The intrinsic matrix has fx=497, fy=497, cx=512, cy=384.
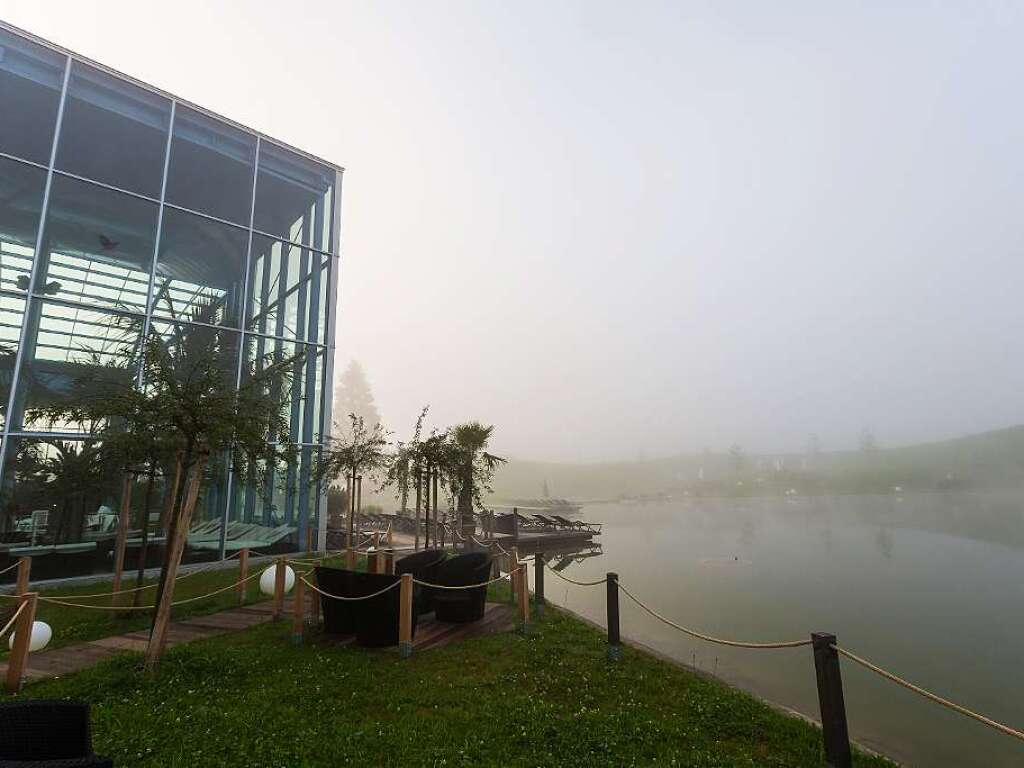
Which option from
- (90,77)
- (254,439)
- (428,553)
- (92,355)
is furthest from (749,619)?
(90,77)

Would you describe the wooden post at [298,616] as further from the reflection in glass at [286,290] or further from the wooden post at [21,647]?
the reflection in glass at [286,290]

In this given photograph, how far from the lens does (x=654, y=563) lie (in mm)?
19688

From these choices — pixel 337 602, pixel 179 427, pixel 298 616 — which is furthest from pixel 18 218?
pixel 337 602

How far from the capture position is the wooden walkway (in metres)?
6.18

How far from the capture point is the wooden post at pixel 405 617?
254 inches

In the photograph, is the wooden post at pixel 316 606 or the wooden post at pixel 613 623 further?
the wooden post at pixel 316 606

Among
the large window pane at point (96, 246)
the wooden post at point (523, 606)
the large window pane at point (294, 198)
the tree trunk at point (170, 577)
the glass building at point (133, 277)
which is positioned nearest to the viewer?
the tree trunk at point (170, 577)

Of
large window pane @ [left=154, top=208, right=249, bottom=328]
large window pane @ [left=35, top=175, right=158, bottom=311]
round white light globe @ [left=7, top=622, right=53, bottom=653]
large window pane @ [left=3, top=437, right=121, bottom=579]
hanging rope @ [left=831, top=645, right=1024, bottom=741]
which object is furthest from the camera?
large window pane @ [left=154, top=208, right=249, bottom=328]

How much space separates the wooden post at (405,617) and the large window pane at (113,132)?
13.8 meters

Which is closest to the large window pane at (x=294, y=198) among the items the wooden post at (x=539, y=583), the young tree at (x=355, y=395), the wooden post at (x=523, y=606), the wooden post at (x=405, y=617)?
the wooden post at (x=539, y=583)

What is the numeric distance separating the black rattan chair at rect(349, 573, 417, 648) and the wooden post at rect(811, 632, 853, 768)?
15.8 ft

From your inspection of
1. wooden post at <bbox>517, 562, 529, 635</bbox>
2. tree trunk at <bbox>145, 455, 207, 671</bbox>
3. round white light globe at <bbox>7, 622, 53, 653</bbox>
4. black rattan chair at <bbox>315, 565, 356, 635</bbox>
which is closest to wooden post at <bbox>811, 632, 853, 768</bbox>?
wooden post at <bbox>517, 562, 529, 635</bbox>

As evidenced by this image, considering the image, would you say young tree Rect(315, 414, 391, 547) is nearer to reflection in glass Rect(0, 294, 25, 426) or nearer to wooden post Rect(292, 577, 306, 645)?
reflection in glass Rect(0, 294, 25, 426)

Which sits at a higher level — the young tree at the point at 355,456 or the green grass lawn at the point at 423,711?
the young tree at the point at 355,456
